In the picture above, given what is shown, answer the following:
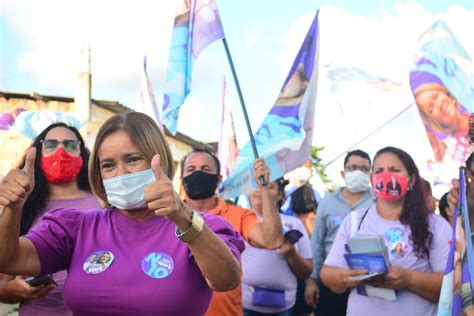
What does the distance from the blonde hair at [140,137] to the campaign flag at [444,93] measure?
3.10 metres

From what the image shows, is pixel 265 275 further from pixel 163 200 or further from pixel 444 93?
pixel 163 200

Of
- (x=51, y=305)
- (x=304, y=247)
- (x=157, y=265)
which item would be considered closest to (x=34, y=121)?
(x=304, y=247)

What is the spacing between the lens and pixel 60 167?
3969 mm

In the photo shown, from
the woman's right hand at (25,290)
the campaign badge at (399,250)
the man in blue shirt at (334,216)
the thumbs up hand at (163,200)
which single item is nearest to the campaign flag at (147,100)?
the man in blue shirt at (334,216)

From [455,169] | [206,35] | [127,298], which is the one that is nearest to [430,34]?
[455,169]

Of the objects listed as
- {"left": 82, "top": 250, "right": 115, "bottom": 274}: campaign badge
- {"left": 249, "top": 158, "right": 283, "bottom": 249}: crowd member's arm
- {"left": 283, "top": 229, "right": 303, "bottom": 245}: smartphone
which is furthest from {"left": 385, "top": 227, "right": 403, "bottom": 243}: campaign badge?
{"left": 82, "top": 250, "right": 115, "bottom": 274}: campaign badge

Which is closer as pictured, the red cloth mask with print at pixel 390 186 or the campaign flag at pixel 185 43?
the red cloth mask with print at pixel 390 186

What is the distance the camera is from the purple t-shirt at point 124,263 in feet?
7.37

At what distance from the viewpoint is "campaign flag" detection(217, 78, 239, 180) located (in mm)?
10822

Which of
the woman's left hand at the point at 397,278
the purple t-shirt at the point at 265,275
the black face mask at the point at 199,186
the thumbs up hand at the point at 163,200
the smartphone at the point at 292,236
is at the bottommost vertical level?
the purple t-shirt at the point at 265,275

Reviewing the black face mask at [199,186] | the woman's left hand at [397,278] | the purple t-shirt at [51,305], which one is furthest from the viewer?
the black face mask at [199,186]

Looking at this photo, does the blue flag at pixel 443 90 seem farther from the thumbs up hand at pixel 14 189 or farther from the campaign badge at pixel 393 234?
the thumbs up hand at pixel 14 189

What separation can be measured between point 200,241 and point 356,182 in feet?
14.4

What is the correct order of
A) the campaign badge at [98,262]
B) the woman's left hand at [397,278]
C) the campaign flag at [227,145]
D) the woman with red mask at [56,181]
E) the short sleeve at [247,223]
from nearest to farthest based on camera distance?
the campaign badge at [98,262] < the woman with red mask at [56,181] < the woman's left hand at [397,278] < the short sleeve at [247,223] < the campaign flag at [227,145]
